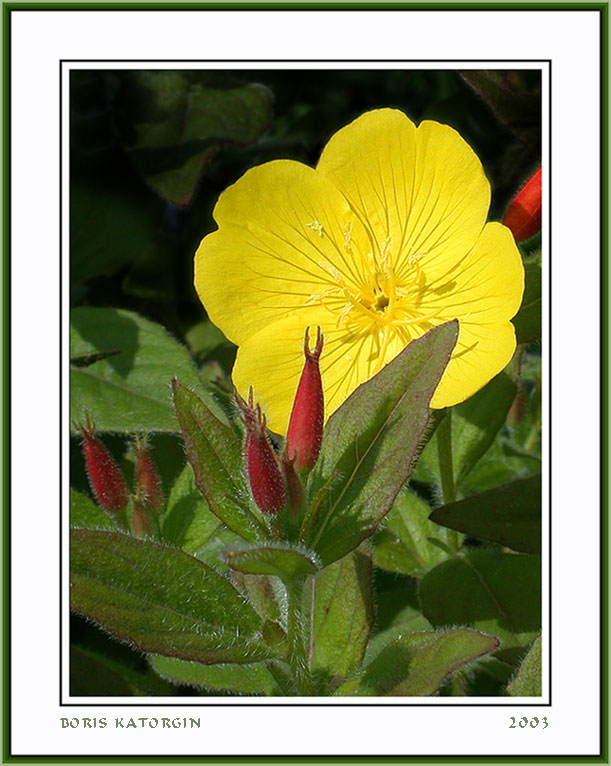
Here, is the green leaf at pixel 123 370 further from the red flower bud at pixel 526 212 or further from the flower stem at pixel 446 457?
the red flower bud at pixel 526 212

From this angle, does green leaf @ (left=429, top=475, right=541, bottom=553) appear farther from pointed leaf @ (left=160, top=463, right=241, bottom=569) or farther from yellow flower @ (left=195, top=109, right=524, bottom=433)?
pointed leaf @ (left=160, top=463, right=241, bottom=569)

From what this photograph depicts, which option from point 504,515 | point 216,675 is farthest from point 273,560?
point 504,515

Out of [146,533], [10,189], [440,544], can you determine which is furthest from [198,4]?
[440,544]

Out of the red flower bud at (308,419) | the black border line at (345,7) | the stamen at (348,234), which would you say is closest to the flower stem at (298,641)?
the red flower bud at (308,419)

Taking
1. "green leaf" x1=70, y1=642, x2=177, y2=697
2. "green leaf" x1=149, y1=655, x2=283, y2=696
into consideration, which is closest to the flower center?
"green leaf" x1=149, y1=655, x2=283, y2=696

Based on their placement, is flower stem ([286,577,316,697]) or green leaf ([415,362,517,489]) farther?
green leaf ([415,362,517,489])

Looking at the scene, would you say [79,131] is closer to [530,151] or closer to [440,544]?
[530,151]
